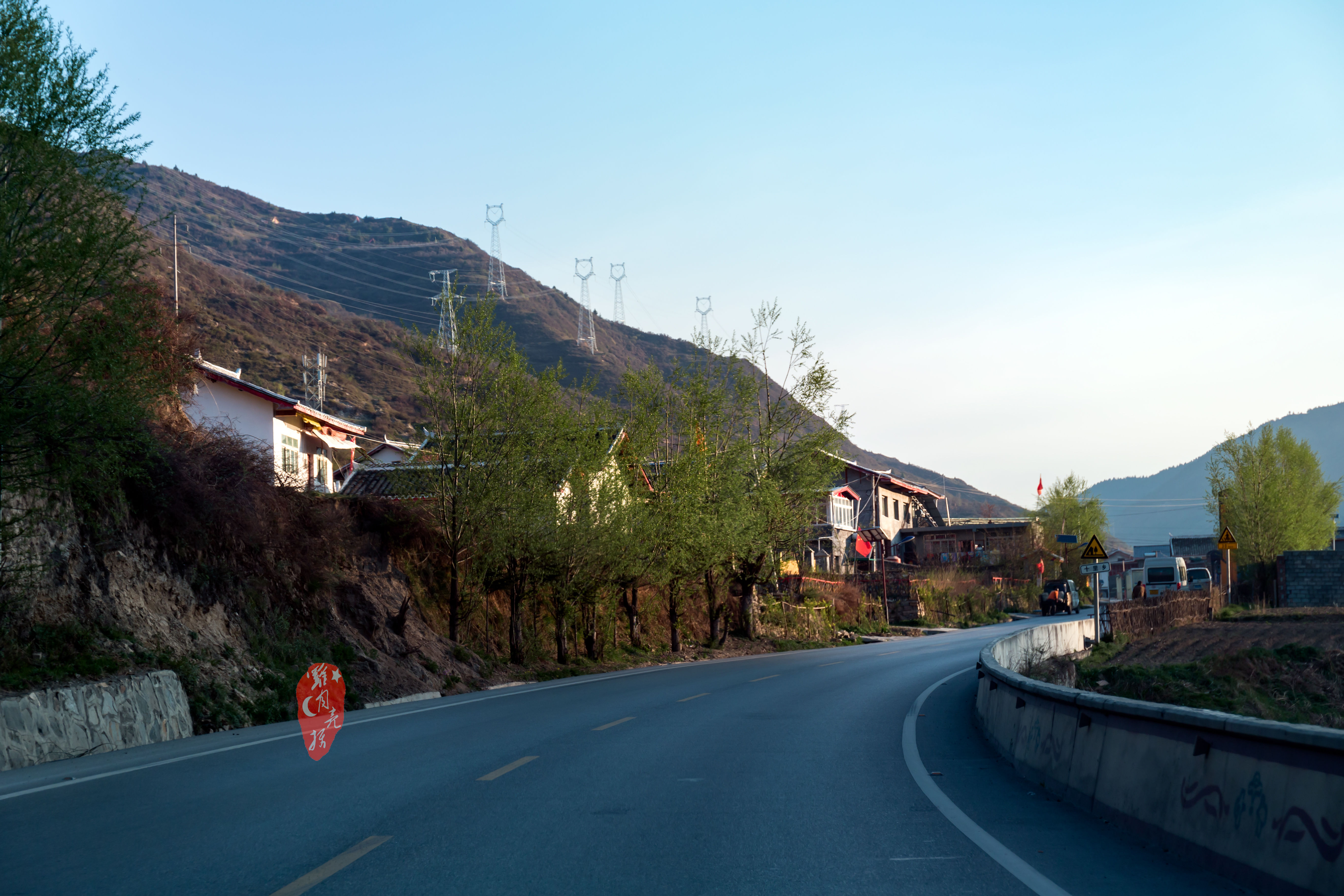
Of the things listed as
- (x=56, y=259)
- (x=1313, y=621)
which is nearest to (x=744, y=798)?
(x=56, y=259)

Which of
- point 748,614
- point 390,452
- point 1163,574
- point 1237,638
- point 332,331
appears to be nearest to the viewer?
point 1237,638

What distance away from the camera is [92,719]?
13.2 meters

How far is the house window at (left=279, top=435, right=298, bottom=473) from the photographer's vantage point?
41219 mm

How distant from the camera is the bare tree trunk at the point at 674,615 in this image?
125 feet

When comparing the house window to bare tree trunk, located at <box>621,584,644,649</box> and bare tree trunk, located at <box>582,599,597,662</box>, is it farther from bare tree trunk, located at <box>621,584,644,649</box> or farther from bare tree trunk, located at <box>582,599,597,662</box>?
bare tree trunk, located at <box>582,599,597,662</box>

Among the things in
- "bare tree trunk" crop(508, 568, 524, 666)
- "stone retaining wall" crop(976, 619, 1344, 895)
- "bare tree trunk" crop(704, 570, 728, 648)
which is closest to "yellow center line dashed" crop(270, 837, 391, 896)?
"stone retaining wall" crop(976, 619, 1344, 895)

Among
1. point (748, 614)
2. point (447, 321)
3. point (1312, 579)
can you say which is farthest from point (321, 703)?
point (1312, 579)

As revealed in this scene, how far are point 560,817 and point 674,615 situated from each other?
99.4 ft

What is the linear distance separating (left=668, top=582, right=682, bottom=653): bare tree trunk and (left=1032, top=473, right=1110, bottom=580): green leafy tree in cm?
5459

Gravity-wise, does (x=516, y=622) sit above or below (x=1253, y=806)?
below

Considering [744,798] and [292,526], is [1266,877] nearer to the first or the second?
[744,798]

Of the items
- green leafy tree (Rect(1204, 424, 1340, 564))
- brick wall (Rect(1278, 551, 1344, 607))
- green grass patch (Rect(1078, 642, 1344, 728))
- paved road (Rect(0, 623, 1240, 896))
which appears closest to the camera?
paved road (Rect(0, 623, 1240, 896))

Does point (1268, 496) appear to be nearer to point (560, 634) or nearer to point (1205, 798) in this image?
point (560, 634)

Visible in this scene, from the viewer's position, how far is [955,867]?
657 cm
